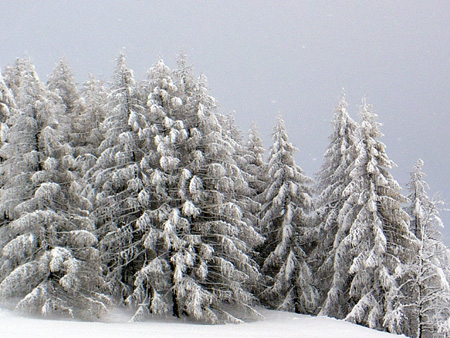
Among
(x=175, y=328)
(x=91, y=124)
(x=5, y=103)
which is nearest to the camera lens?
(x=175, y=328)

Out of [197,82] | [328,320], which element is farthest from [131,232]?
[328,320]

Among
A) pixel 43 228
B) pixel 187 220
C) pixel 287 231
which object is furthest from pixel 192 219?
pixel 43 228

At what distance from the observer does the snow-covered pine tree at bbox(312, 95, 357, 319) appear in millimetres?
21641

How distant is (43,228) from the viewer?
15375 mm

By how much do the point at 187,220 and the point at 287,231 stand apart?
7.83 metres

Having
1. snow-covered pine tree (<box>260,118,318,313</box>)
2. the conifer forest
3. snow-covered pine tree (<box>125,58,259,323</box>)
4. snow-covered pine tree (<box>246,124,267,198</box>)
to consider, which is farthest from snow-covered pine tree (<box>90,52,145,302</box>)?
snow-covered pine tree (<box>246,124,267,198</box>)

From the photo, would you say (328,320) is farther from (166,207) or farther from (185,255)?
(166,207)

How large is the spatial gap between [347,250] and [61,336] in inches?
622

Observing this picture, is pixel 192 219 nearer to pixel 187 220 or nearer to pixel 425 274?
pixel 187 220

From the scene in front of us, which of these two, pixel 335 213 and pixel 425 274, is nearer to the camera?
pixel 425 274

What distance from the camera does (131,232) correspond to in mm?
18000

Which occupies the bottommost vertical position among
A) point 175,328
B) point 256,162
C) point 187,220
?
point 175,328

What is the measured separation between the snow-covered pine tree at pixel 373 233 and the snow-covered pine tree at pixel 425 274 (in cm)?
94

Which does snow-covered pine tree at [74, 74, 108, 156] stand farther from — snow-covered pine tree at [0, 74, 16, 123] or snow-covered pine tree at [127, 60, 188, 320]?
snow-covered pine tree at [127, 60, 188, 320]
